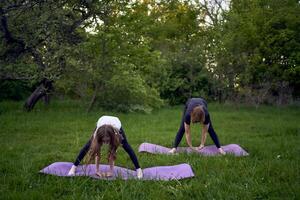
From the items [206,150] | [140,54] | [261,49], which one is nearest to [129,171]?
[206,150]

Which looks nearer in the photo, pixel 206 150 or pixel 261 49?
pixel 206 150

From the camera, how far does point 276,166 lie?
6133mm

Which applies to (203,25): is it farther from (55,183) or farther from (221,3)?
(55,183)

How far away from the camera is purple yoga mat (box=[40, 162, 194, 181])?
575cm

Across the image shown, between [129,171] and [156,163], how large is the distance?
81 cm

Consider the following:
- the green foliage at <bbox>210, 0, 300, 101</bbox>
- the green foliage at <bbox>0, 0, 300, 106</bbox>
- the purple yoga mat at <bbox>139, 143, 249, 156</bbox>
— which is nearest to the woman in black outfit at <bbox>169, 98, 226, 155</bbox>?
the purple yoga mat at <bbox>139, 143, 249, 156</bbox>

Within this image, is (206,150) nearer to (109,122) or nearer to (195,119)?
Answer: (195,119)

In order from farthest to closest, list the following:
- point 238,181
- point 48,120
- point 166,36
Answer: point 166,36
point 48,120
point 238,181

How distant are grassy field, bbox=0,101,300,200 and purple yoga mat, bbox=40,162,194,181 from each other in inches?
6.7

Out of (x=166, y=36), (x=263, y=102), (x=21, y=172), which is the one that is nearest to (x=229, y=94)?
(x=263, y=102)

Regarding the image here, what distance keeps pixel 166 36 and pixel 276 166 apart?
2260cm

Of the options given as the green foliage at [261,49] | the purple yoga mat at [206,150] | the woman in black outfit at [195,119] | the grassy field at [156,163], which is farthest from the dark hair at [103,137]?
the green foliage at [261,49]

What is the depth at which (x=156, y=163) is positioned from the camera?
682 centimetres

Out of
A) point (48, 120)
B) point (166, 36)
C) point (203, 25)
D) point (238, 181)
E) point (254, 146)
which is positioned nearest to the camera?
point (238, 181)
